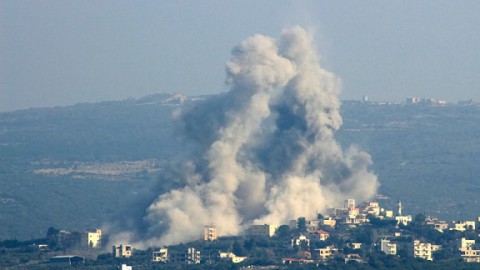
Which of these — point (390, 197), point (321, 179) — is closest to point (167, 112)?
point (390, 197)

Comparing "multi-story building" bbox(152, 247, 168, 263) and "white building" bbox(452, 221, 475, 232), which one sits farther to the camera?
"white building" bbox(452, 221, 475, 232)

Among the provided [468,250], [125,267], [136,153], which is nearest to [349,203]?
[468,250]

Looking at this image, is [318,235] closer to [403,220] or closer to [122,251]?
[403,220]

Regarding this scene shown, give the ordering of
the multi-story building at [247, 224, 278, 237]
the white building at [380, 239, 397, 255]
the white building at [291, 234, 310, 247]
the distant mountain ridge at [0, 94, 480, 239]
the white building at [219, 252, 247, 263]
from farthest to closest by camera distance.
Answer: the distant mountain ridge at [0, 94, 480, 239] < the multi-story building at [247, 224, 278, 237] < the white building at [291, 234, 310, 247] < the white building at [380, 239, 397, 255] < the white building at [219, 252, 247, 263]

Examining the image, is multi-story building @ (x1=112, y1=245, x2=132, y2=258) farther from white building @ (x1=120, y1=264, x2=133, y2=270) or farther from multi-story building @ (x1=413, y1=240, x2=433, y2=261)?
multi-story building @ (x1=413, y1=240, x2=433, y2=261)

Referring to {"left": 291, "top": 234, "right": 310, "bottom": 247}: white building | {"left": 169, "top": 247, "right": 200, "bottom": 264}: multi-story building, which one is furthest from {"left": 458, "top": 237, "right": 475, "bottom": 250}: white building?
{"left": 169, "top": 247, "right": 200, "bottom": 264}: multi-story building

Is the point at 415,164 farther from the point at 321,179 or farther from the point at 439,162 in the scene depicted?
the point at 321,179
